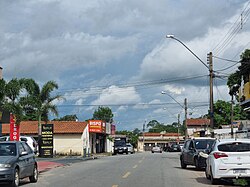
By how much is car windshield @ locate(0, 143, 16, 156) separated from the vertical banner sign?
96.1 ft

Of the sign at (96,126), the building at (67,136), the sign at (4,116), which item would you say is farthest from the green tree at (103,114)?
the sign at (4,116)

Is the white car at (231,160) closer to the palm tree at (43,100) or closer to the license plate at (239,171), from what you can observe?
the license plate at (239,171)

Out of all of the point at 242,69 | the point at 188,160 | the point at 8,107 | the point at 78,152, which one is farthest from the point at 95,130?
the point at 188,160

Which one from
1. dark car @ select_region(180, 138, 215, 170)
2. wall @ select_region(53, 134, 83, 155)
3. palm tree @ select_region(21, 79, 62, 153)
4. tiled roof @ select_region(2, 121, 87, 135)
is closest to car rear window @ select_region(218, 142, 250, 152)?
dark car @ select_region(180, 138, 215, 170)

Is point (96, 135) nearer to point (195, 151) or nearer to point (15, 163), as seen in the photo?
point (195, 151)

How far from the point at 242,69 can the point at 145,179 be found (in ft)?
169

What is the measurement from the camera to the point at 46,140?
153 feet

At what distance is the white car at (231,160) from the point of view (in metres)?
15.9

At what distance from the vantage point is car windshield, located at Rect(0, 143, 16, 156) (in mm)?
16750

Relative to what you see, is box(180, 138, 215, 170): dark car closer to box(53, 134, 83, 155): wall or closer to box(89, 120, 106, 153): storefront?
box(53, 134, 83, 155): wall

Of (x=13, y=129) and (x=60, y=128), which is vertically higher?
(x=60, y=128)

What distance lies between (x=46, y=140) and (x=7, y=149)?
2990 centimetres

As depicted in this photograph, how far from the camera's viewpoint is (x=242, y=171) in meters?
15.9

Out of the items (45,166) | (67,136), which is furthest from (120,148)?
(45,166)
